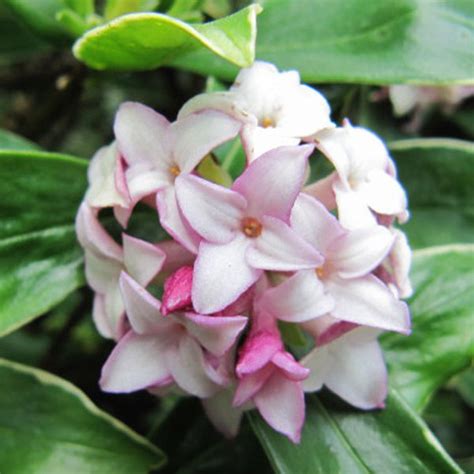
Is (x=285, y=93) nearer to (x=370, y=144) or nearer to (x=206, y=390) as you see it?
(x=370, y=144)

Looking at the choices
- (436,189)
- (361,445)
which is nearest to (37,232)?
(361,445)

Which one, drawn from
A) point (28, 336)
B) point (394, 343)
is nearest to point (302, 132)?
point (394, 343)

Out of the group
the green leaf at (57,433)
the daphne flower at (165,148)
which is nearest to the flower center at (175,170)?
the daphne flower at (165,148)

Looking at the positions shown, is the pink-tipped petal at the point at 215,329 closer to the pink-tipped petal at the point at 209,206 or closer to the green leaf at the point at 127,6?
the pink-tipped petal at the point at 209,206

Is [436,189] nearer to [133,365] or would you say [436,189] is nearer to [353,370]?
[353,370]

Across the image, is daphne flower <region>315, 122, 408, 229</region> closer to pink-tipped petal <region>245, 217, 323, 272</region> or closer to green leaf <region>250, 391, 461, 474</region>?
pink-tipped petal <region>245, 217, 323, 272</region>

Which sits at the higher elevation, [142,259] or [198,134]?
[198,134]
